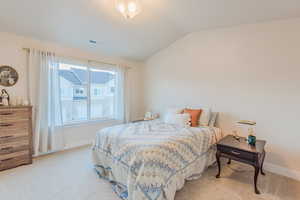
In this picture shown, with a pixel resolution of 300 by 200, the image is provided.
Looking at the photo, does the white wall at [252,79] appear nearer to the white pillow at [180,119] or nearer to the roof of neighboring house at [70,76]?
the white pillow at [180,119]

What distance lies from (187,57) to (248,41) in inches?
50.0

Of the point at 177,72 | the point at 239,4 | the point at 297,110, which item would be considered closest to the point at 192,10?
the point at 239,4

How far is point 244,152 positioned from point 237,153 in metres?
0.10

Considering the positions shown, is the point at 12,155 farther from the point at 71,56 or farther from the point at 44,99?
the point at 71,56

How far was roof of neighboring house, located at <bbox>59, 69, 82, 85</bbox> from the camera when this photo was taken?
339 centimetres

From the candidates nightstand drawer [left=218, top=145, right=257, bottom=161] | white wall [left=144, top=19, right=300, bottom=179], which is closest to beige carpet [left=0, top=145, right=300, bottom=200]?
nightstand drawer [left=218, top=145, right=257, bottom=161]

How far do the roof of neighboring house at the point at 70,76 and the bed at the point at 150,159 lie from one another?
1.78 metres

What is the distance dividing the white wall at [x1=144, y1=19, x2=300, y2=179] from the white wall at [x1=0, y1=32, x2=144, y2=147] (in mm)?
1450

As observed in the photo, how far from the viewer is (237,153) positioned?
2184 millimetres

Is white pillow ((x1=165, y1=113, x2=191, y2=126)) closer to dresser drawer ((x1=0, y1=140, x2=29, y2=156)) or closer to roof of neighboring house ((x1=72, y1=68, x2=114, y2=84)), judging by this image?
roof of neighboring house ((x1=72, y1=68, x2=114, y2=84))

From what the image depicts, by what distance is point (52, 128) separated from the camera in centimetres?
314

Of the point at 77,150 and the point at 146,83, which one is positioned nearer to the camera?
the point at 77,150

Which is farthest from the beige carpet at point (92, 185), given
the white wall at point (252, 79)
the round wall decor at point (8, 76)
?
the round wall decor at point (8, 76)

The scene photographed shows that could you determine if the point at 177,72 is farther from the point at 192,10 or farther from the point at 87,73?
the point at 87,73
